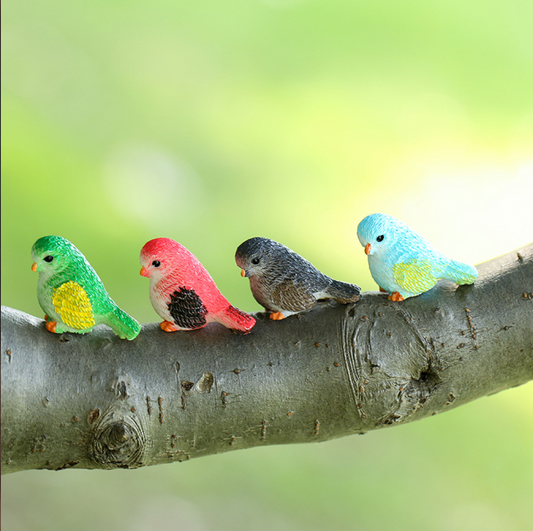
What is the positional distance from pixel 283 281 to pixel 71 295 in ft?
1.00

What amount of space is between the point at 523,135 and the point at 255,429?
161 cm

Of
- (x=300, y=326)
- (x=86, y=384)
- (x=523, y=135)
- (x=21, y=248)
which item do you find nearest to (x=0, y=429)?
(x=86, y=384)

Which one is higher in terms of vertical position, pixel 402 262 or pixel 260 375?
pixel 402 262

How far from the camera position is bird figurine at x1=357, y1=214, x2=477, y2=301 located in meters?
0.87

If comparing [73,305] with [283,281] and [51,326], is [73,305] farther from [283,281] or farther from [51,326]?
[283,281]

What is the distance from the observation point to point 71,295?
813 millimetres

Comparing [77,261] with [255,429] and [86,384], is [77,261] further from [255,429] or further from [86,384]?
[255,429]

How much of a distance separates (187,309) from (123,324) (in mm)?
96

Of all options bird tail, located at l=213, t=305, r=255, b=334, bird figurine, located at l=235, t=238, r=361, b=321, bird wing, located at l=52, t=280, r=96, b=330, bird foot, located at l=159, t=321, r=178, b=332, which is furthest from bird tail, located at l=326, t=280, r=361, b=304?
bird wing, located at l=52, t=280, r=96, b=330

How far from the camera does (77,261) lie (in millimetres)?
840

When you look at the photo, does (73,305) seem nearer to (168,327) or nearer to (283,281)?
(168,327)

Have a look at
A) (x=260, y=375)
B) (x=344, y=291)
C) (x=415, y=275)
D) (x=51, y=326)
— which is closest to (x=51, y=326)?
(x=51, y=326)

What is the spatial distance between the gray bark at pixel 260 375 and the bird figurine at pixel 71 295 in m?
0.02

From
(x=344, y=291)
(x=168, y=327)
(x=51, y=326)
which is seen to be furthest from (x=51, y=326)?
(x=344, y=291)
